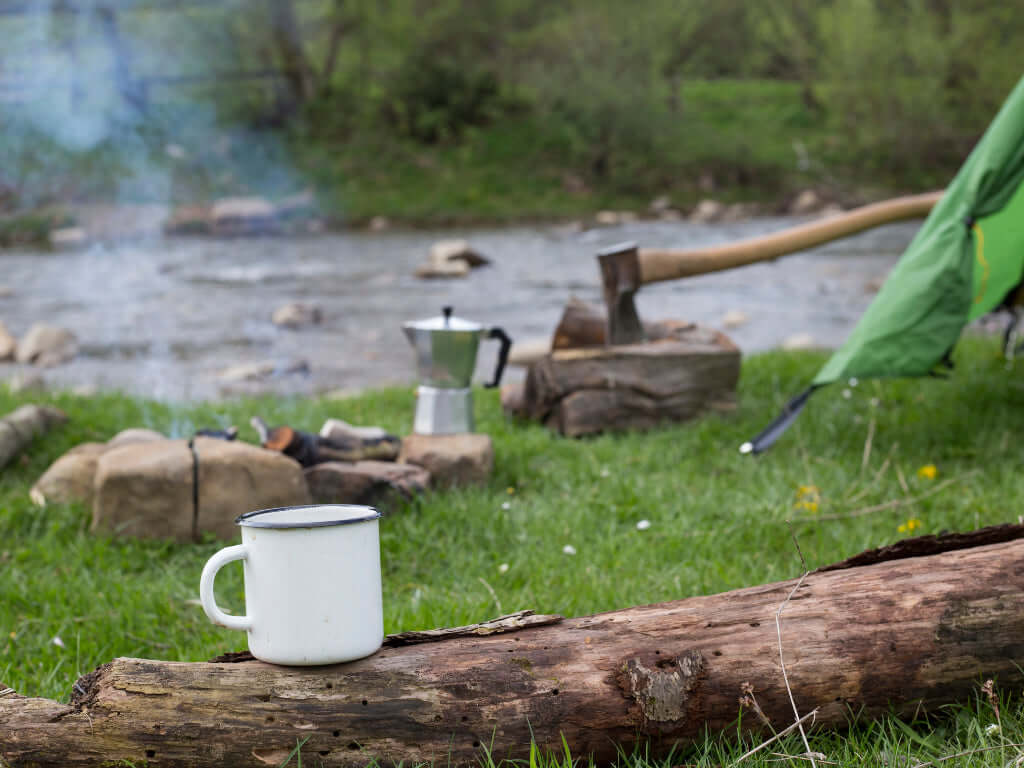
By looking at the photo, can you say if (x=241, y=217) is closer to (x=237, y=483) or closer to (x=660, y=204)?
(x=660, y=204)

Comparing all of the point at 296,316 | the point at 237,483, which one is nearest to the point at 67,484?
the point at 237,483

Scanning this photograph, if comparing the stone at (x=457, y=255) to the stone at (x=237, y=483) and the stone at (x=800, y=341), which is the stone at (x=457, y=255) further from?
the stone at (x=237, y=483)

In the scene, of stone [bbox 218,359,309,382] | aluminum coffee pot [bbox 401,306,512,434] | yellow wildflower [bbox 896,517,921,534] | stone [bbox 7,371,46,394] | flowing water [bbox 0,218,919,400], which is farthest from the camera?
flowing water [bbox 0,218,919,400]

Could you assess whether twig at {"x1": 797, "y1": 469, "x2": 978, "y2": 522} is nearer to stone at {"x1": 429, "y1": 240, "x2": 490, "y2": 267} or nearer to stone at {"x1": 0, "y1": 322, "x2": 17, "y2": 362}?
stone at {"x1": 0, "y1": 322, "x2": 17, "y2": 362}

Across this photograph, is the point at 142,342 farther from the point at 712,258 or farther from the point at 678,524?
the point at 678,524

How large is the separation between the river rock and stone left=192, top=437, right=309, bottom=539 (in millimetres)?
14868

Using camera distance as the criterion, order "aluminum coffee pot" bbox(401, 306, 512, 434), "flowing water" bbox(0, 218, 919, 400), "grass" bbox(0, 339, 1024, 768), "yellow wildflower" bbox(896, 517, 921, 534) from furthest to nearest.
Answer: "flowing water" bbox(0, 218, 919, 400), "aluminum coffee pot" bbox(401, 306, 512, 434), "yellow wildflower" bbox(896, 517, 921, 534), "grass" bbox(0, 339, 1024, 768)

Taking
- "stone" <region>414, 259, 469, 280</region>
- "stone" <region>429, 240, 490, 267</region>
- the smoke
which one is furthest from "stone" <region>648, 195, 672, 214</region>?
"stone" <region>414, 259, 469, 280</region>

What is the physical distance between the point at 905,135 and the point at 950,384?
21.4 m

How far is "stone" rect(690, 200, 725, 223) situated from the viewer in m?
19.0

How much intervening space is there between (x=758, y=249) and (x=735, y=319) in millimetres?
4265

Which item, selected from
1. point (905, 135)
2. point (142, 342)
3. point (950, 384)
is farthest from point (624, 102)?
point (950, 384)

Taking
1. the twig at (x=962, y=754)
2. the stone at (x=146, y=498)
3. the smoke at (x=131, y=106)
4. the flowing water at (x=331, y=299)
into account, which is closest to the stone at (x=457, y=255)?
the flowing water at (x=331, y=299)

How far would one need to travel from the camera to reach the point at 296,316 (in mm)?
8609
